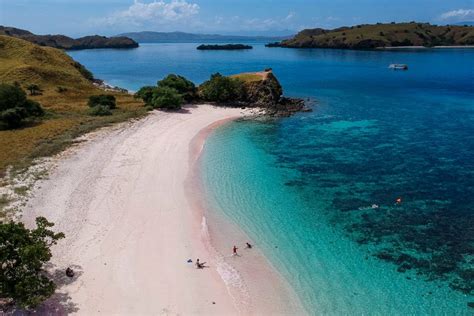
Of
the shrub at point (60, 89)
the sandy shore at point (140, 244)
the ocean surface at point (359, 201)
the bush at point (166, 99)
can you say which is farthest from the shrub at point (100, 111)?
the ocean surface at point (359, 201)

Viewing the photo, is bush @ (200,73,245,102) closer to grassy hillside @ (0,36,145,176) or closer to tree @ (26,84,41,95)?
grassy hillside @ (0,36,145,176)

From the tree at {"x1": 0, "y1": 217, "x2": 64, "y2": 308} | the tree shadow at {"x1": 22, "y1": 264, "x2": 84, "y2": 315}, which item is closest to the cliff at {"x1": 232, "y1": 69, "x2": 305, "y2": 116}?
the tree shadow at {"x1": 22, "y1": 264, "x2": 84, "y2": 315}

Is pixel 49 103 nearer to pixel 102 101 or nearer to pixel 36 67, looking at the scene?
pixel 102 101

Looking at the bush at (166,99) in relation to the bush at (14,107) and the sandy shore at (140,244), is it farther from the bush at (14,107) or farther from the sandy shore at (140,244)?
the sandy shore at (140,244)

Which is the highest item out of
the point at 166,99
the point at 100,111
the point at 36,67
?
the point at 36,67

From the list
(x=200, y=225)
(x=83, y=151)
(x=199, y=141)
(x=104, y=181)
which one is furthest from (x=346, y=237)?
(x=83, y=151)

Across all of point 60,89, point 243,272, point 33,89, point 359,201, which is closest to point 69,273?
point 243,272
